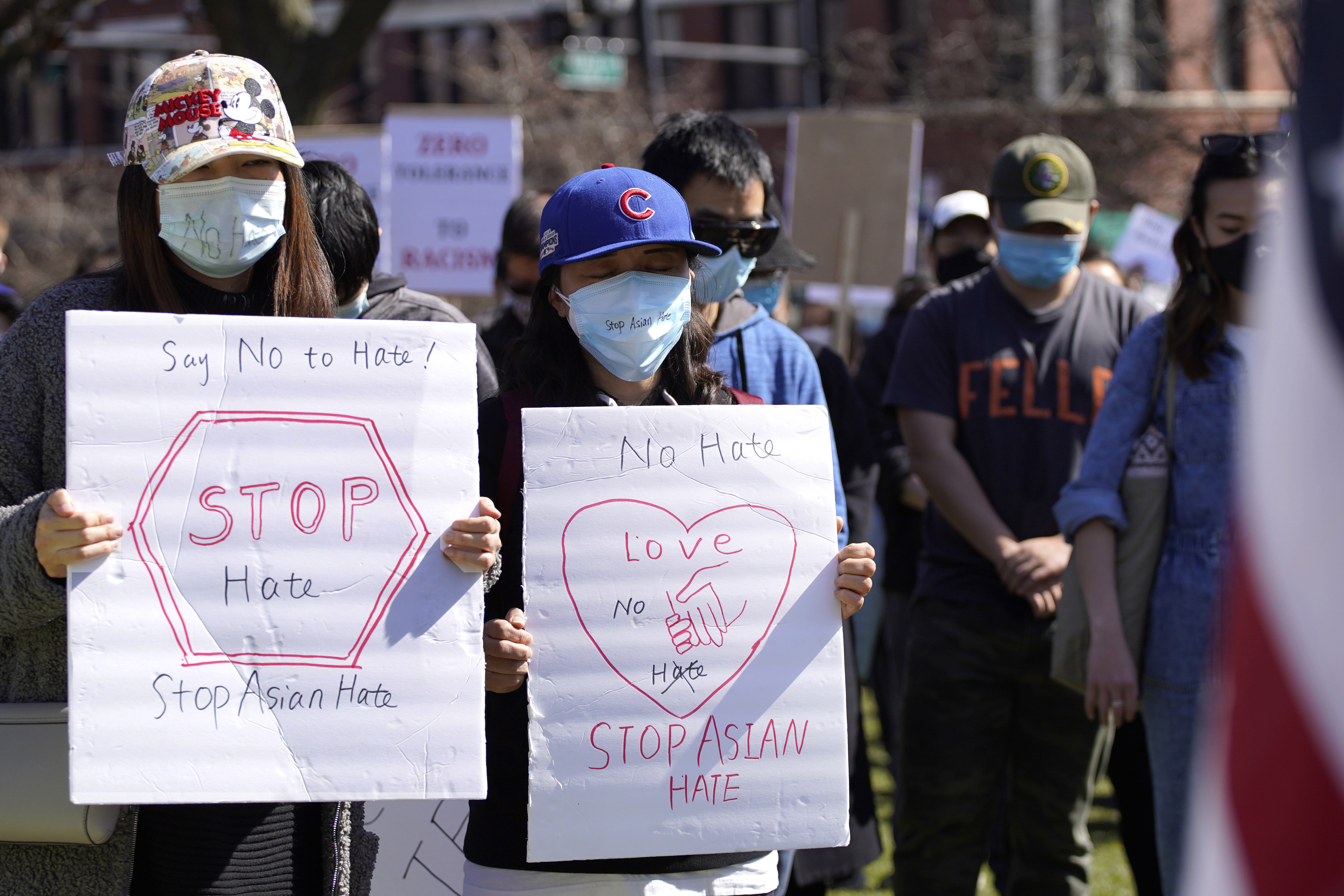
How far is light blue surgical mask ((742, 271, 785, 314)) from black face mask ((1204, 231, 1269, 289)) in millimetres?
1146

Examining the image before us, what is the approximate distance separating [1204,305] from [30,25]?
10639 millimetres

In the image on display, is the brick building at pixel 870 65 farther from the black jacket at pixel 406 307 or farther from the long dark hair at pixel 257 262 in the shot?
the long dark hair at pixel 257 262

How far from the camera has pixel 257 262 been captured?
221 centimetres

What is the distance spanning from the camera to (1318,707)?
0.73 m

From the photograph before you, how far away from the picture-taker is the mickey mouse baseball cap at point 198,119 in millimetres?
2053

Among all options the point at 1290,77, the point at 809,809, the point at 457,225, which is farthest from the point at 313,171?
the point at 1290,77

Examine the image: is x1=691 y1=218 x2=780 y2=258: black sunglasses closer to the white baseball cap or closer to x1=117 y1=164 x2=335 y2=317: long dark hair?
x1=117 y1=164 x2=335 y2=317: long dark hair

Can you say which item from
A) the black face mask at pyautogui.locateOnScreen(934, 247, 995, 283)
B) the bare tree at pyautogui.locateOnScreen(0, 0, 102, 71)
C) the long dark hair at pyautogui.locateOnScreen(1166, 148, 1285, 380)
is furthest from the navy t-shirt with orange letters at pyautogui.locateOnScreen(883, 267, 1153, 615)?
the bare tree at pyautogui.locateOnScreen(0, 0, 102, 71)

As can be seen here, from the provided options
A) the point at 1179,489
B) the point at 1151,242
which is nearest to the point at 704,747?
the point at 1179,489

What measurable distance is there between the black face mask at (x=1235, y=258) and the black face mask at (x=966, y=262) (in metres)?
2.06

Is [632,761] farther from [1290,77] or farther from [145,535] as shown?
[1290,77]

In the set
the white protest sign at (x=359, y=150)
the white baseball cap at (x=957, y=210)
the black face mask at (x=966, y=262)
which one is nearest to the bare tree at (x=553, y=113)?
the white protest sign at (x=359, y=150)

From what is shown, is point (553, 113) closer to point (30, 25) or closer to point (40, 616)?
point (30, 25)

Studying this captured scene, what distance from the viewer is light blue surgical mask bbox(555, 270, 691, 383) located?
220 centimetres
